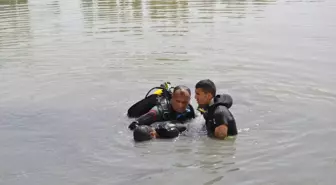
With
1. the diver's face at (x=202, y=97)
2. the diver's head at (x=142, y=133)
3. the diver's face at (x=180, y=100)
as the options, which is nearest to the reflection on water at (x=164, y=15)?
the diver's face at (x=180, y=100)

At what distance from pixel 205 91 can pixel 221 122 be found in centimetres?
45

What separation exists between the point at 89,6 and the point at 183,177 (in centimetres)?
2075

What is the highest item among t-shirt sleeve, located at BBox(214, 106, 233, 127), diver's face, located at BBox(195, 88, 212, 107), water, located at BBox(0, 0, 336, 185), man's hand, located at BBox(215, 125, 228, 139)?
diver's face, located at BBox(195, 88, 212, 107)

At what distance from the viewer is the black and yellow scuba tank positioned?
676 cm

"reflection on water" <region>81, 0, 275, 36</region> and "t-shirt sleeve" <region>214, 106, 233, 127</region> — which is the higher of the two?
"t-shirt sleeve" <region>214, 106, 233, 127</region>

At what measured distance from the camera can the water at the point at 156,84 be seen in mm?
5301

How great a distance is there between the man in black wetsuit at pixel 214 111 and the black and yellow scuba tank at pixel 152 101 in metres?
0.65

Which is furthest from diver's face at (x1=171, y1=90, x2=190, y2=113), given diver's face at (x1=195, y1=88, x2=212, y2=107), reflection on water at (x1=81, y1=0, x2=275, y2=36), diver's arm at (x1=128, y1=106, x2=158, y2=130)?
reflection on water at (x1=81, y1=0, x2=275, y2=36)

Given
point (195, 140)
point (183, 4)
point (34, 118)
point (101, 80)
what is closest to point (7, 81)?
point (101, 80)

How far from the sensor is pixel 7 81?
32.0ft

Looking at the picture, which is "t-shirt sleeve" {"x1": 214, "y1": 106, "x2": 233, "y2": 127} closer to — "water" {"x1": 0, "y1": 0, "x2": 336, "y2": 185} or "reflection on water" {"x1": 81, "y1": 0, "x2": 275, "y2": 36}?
"water" {"x1": 0, "y1": 0, "x2": 336, "y2": 185}

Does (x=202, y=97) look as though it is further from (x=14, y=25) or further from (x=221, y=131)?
Answer: (x=14, y=25)

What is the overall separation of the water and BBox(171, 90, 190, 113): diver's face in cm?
32

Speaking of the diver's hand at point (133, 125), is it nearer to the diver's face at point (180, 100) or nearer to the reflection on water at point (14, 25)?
the diver's face at point (180, 100)
